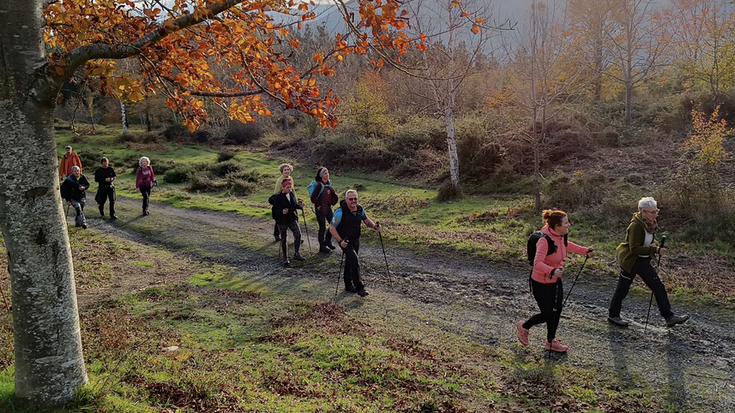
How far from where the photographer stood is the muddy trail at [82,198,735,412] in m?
6.38

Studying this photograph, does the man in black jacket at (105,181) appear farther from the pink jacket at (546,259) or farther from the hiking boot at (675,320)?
the hiking boot at (675,320)

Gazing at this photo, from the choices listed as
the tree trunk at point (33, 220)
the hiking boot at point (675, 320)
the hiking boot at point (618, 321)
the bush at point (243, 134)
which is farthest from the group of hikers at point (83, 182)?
the bush at point (243, 134)

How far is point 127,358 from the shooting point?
5914mm

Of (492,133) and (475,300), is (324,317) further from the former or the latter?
(492,133)

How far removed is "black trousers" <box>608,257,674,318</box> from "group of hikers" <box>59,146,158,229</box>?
14830mm

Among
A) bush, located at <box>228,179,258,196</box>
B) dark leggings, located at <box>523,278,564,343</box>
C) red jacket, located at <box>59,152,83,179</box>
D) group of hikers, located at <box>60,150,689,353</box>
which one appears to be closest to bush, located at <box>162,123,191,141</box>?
bush, located at <box>228,179,258,196</box>

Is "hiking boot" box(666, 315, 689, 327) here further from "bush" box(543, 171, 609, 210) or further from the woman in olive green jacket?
"bush" box(543, 171, 609, 210)

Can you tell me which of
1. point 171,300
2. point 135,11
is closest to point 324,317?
point 171,300

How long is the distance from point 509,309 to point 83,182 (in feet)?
47.1

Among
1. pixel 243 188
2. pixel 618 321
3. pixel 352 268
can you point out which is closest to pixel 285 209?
pixel 352 268

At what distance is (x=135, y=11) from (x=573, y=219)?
41.5 feet

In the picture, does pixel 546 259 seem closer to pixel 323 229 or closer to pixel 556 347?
pixel 556 347

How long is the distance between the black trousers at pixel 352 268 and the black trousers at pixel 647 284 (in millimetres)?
4555

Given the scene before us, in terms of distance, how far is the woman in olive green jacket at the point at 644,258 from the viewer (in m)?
7.59
